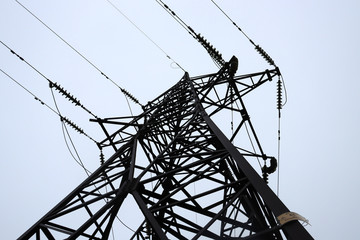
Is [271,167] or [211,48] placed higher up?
[211,48]

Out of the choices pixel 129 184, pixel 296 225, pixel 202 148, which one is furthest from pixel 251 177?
pixel 202 148

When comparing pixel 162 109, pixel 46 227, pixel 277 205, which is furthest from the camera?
pixel 162 109

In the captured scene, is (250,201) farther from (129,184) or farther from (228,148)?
(129,184)

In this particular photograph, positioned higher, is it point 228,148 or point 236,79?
point 236,79

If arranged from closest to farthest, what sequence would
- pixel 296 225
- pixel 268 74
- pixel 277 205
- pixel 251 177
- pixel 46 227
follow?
pixel 296 225
pixel 277 205
pixel 251 177
pixel 46 227
pixel 268 74

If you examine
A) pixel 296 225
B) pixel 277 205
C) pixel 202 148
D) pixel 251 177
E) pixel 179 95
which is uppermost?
pixel 179 95

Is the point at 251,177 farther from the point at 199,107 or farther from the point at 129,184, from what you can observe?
the point at 199,107

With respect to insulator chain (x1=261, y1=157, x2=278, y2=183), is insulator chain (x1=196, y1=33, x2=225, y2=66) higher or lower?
higher

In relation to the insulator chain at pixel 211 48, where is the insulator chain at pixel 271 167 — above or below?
below

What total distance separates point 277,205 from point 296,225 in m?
0.33

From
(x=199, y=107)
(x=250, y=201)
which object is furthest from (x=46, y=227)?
(x=199, y=107)

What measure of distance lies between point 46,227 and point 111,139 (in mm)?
3849

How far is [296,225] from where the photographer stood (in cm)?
275

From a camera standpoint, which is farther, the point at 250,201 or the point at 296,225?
the point at 250,201
